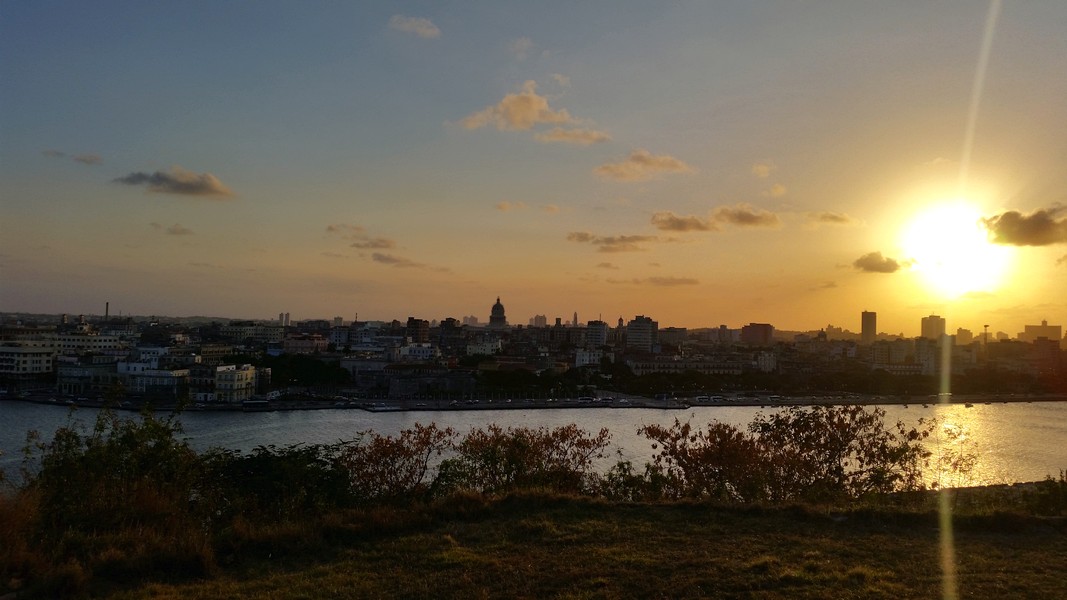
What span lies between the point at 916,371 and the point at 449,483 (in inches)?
1690

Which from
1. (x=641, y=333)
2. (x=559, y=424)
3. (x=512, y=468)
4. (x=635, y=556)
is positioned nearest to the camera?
(x=635, y=556)

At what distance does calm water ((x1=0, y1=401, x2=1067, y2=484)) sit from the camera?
533 inches

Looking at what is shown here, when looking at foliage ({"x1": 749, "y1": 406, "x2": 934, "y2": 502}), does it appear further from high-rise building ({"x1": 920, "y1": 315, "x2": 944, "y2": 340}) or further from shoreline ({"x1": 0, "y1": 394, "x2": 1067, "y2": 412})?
high-rise building ({"x1": 920, "y1": 315, "x2": 944, "y2": 340})

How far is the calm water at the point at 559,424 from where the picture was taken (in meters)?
13.5

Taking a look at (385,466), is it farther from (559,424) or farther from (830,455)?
(559,424)

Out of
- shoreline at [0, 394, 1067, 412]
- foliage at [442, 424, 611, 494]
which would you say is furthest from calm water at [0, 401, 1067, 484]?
foliage at [442, 424, 611, 494]

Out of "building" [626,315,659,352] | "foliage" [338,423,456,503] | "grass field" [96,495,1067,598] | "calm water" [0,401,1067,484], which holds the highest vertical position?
"building" [626,315,659,352]

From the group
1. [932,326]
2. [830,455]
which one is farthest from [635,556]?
[932,326]

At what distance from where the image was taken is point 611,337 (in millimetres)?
65750

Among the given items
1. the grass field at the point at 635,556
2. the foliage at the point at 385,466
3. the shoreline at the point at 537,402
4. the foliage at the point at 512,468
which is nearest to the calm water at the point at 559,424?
the shoreline at the point at 537,402

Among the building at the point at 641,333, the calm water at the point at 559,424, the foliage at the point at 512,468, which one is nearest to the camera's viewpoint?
the foliage at the point at 512,468

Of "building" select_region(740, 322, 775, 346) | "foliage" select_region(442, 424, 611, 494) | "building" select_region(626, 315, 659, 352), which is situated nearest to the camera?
"foliage" select_region(442, 424, 611, 494)

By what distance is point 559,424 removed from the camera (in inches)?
769

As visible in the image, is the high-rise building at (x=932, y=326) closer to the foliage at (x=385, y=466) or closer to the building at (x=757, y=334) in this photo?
the building at (x=757, y=334)
